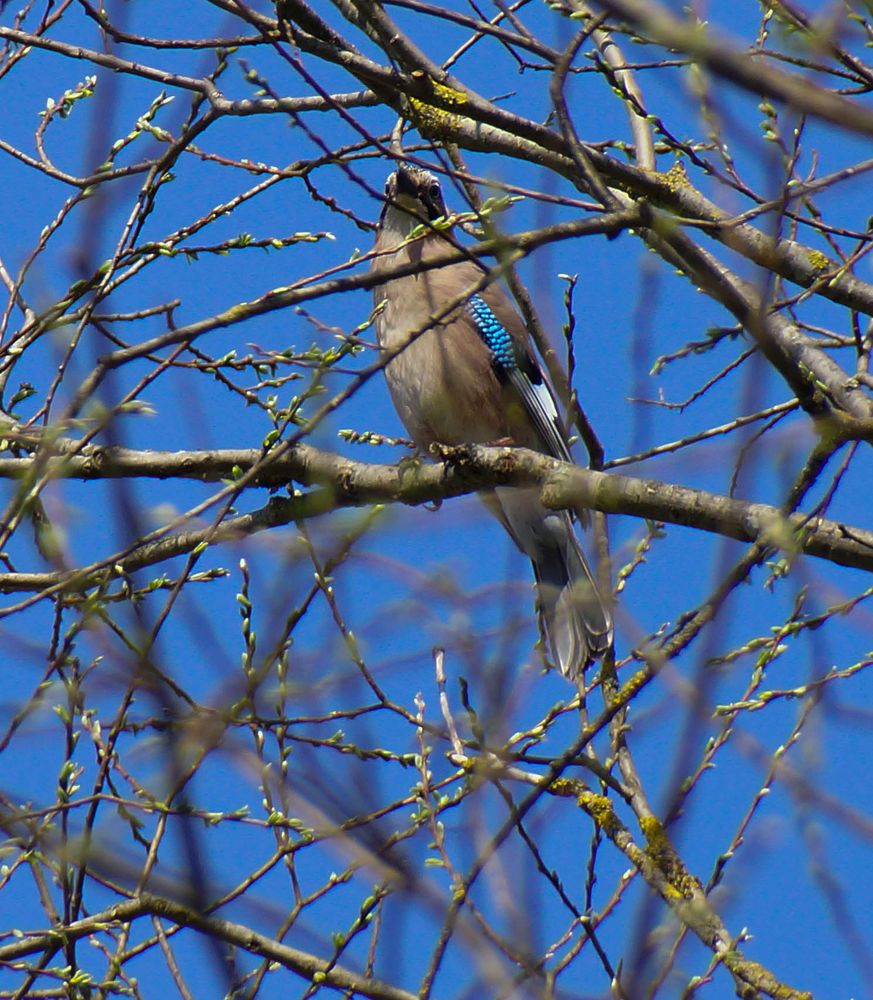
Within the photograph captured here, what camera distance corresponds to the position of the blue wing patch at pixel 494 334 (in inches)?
297

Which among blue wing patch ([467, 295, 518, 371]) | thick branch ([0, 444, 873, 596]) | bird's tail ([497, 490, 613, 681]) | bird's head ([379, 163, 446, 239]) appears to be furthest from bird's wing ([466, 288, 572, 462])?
thick branch ([0, 444, 873, 596])

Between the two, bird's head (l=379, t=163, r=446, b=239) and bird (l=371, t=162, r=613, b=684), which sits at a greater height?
bird's head (l=379, t=163, r=446, b=239)

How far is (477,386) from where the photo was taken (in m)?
7.33

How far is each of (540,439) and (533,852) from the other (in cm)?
386

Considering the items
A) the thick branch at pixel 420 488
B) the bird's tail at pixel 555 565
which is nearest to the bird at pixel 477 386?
the bird's tail at pixel 555 565

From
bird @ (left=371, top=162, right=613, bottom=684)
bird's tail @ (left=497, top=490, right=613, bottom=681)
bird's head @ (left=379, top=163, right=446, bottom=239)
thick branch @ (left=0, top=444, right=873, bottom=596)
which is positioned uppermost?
bird's head @ (left=379, top=163, right=446, bottom=239)

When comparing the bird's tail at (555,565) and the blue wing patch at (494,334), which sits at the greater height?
the blue wing patch at (494,334)

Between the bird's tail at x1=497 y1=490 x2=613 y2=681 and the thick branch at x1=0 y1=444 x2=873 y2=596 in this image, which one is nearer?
the thick branch at x1=0 y1=444 x2=873 y2=596

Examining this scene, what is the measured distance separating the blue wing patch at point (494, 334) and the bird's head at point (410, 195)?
1.82ft

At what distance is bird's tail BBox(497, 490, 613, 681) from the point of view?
666cm

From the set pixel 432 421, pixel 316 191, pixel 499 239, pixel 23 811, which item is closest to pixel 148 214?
pixel 316 191

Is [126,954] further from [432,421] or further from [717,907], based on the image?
[432,421]

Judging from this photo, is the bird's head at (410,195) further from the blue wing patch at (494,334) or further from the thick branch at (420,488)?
the thick branch at (420,488)

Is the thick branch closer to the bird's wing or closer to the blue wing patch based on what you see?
the bird's wing
